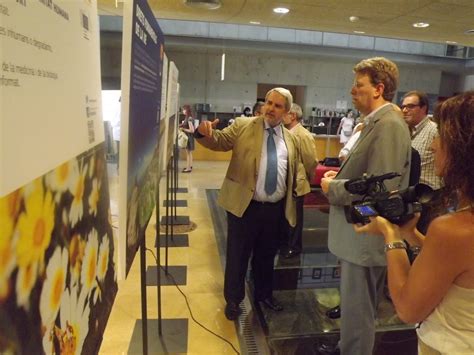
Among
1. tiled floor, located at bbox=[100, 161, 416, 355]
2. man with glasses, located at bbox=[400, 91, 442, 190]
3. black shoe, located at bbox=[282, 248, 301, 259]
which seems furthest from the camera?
black shoe, located at bbox=[282, 248, 301, 259]

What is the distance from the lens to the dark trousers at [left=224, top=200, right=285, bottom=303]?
2.20 m

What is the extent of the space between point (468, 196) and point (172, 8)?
4518 mm

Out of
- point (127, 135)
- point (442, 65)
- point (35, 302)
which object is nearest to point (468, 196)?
point (127, 135)

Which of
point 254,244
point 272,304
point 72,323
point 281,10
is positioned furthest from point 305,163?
point 281,10

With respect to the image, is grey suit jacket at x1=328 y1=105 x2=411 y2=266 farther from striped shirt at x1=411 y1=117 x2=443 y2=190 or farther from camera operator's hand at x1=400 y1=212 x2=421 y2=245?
striped shirt at x1=411 y1=117 x2=443 y2=190

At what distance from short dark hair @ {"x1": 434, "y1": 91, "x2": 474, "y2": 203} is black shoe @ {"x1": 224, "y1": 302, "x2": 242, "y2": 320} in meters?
1.79

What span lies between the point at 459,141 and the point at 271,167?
1.35 meters

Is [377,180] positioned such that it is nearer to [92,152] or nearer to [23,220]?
[92,152]

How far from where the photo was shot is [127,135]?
822 millimetres

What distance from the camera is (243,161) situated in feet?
7.01

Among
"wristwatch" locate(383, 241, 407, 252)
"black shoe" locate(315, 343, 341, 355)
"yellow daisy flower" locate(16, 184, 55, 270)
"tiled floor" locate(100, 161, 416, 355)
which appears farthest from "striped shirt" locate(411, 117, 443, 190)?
"yellow daisy flower" locate(16, 184, 55, 270)

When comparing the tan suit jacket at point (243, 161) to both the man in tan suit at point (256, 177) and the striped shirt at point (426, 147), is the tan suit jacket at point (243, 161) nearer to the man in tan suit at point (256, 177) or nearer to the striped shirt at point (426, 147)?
the man in tan suit at point (256, 177)

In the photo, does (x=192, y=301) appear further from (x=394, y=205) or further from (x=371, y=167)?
(x=394, y=205)

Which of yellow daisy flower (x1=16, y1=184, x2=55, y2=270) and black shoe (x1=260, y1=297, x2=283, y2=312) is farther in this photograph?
black shoe (x1=260, y1=297, x2=283, y2=312)
